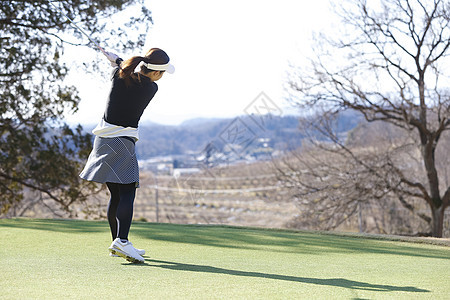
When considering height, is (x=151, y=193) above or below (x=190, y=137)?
below

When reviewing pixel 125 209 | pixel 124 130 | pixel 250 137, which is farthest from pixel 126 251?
pixel 250 137

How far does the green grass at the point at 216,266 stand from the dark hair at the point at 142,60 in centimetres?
125

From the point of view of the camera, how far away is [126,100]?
348cm

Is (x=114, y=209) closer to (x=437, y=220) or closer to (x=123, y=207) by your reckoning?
(x=123, y=207)

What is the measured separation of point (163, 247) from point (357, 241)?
6.82 ft

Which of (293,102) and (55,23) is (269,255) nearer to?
(293,102)

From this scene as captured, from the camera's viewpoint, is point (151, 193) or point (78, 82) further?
point (151, 193)

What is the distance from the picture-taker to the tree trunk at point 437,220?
12.1 meters

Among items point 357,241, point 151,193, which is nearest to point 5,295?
point 357,241

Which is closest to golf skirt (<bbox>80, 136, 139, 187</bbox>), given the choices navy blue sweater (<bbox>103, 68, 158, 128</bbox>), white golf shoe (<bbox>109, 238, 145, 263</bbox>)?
navy blue sweater (<bbox>103, 68, 158, 128</bbox>)

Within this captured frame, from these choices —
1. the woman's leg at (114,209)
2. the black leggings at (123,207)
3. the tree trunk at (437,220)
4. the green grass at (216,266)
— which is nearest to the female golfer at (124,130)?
the black leggings at (123,207)

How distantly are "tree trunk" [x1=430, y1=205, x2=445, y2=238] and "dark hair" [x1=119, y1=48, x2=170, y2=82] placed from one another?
1037cm

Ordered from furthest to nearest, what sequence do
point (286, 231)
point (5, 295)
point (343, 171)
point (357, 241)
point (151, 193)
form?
1. point (151, 193)
2. point (343, 171)
3. point (286, 231)
4. point (357, 241)
5. point (5, 295)

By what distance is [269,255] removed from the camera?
13.3 feet
